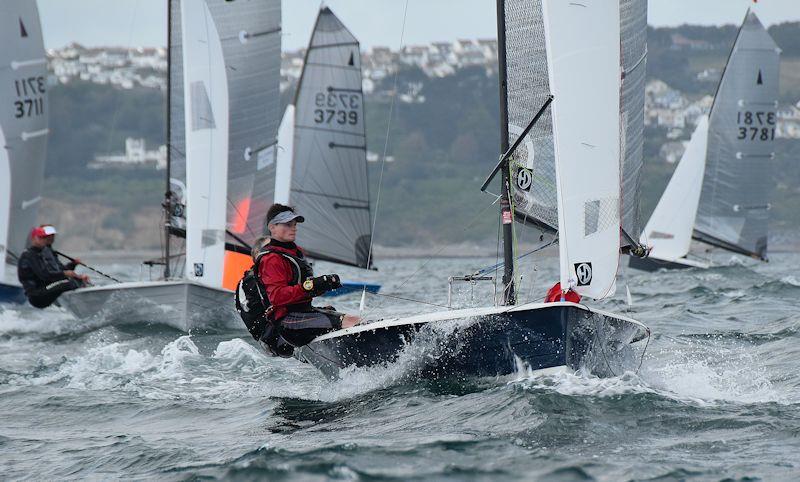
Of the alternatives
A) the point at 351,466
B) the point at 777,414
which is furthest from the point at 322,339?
the point at 777,414

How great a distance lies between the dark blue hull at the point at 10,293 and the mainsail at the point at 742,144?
1343cm

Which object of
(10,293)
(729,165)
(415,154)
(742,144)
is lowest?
(415,154)

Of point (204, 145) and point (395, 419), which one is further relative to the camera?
point (204, 145)

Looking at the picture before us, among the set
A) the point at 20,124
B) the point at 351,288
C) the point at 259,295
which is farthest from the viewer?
the point at 351,288

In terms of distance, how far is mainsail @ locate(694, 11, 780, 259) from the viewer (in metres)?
22.6

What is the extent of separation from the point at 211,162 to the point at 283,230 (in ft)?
18.9

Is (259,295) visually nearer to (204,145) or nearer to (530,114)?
(530,114)

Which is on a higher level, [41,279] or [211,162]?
[211,162]

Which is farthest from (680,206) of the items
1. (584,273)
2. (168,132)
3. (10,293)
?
(584,273)

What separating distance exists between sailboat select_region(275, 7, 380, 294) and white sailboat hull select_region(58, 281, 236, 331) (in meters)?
5.31

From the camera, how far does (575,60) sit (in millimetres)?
7246

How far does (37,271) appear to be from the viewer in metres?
13.2

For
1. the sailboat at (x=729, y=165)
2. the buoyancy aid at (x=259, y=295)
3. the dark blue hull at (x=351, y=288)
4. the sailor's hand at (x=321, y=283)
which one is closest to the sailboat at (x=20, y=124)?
the dark blue hull at (x=351, y=288)

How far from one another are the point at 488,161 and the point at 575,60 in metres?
83.8
